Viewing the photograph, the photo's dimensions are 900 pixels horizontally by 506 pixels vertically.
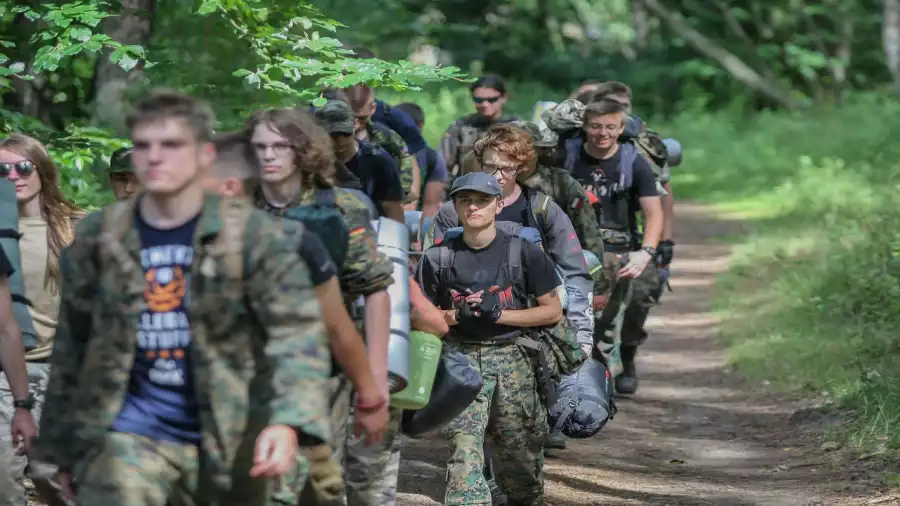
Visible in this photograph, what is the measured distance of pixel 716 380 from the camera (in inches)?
519

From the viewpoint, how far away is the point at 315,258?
473cm

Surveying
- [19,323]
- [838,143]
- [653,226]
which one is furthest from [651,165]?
[838,143]

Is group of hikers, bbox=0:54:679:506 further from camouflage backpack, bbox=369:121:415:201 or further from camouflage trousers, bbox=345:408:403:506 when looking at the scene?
camouflage backpack, bbox=369:121:415:201

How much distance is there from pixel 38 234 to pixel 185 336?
7.63 ft

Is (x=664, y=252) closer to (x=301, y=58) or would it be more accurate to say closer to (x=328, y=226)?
(x=301, y=58)

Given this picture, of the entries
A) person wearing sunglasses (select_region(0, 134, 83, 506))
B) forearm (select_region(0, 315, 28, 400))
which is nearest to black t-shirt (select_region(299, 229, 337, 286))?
forearm (select_region(0, 315, 28, 400))

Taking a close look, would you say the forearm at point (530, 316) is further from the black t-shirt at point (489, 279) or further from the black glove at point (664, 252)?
the black glove at point (664, 252)

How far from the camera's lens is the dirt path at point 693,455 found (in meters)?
8.83

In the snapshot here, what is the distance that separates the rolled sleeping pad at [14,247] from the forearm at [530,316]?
2255mm

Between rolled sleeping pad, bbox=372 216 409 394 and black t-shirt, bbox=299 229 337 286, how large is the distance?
0.95m

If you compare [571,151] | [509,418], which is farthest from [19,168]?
[571,151]

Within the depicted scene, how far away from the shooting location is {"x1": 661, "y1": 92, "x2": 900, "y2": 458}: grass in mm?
11297

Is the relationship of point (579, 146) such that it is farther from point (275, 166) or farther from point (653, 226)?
point (275, 166)

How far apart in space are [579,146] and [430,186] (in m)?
2.01
